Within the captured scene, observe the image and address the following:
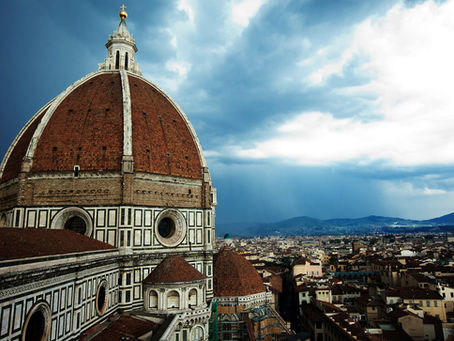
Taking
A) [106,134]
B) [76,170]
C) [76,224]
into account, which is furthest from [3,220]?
[106,134]

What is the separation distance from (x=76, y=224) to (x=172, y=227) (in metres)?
5.96

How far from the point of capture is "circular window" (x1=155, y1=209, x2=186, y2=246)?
2322 centimetres

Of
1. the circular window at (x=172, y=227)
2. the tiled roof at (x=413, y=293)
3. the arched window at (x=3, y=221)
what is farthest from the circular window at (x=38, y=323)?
the tiled roof at (x=413, y=293)

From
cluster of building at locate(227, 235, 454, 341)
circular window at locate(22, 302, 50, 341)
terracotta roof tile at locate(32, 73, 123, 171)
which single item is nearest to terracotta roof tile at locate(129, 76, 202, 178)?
terracotta roof tile at locate(32, 73, 123, 171)

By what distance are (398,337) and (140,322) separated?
20.1m

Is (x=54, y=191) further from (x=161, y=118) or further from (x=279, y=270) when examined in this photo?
(x=279, y=270)

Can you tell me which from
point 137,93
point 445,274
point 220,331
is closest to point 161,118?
point 137,93

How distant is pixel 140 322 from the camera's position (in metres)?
18.5

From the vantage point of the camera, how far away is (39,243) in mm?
14242

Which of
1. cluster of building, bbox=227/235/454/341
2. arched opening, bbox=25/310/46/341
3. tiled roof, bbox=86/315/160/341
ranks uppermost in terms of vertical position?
arched opening, bbox=25/310/46/341

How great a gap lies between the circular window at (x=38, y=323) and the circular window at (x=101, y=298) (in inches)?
181

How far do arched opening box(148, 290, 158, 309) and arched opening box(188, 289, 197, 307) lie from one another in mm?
1857

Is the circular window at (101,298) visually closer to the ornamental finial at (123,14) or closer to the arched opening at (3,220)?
the arched opening at (3,220)

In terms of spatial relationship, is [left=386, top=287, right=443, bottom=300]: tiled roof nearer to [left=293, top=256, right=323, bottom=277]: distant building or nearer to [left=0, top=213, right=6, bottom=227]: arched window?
[left=293, top=256, right=323, bottom=277]: distant building
